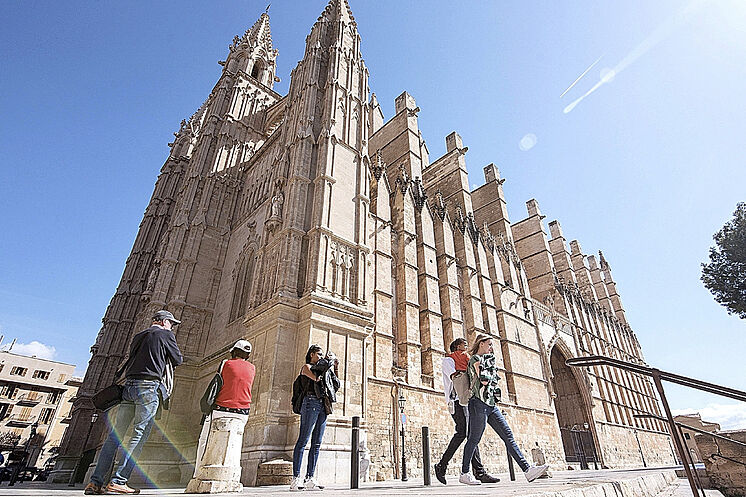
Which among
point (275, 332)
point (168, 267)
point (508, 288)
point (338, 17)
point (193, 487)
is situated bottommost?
point (193, 487)

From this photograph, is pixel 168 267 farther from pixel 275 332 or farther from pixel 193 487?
pixel 193 487

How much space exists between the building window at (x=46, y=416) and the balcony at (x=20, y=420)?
85cm

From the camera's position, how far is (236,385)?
13.3ft

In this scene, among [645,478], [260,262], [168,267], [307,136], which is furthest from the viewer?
[168,267]

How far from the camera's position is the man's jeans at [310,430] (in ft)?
14.8

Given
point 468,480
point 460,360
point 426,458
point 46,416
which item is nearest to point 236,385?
point 460,360

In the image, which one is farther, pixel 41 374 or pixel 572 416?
pixel 41 374

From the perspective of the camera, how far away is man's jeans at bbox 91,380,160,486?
11.5 feet

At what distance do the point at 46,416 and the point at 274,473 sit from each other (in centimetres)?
4280

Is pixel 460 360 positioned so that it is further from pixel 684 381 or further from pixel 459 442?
pixel 684 381

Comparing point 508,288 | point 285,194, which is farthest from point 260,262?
point 508,288

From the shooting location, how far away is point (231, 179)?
678 inches

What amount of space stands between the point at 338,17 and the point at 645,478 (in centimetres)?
1692

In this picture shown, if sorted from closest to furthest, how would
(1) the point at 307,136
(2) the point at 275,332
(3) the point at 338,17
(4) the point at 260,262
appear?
1. (2) the point at 275,332
2. (4) the point at 260,262
3. (1) the point at 307,136
4. (3) the point at 338,17
